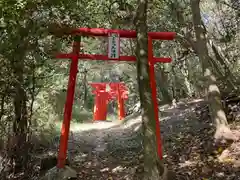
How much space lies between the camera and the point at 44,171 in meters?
5.89

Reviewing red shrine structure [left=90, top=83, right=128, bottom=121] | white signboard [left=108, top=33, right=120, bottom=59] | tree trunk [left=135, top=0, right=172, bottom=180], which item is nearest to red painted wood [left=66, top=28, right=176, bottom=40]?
white signboard [left=108, top=33, right=120, bottom=59]

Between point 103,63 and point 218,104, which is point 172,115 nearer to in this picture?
point 218,104

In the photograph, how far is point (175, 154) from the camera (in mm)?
6438

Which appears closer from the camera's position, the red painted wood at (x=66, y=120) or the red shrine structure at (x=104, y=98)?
the red painted wood at (x=66, y=120)

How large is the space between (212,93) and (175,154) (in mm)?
1411

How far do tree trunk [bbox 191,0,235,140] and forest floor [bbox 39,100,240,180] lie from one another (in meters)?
0.28

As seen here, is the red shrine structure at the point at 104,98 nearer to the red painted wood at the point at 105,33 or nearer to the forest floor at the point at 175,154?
the forest floor at the point at 175,154

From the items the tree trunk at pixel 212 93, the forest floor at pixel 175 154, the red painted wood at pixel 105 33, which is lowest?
the forest floor at pixel 175 154

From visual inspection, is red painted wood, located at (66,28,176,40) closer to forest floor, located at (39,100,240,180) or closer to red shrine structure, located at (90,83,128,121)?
forest floor, located at (39,100,240,180)

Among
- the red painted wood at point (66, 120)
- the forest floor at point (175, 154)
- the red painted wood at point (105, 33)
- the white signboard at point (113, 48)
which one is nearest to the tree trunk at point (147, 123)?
the forest floor at point (175, 154)

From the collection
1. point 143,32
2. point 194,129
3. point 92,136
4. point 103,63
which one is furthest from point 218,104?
point 103,63

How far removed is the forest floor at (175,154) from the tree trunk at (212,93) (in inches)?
10.9

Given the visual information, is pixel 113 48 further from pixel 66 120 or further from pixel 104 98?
pixel 104 98

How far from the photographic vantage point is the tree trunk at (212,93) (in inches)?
234
